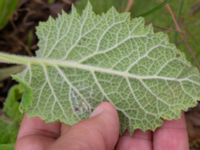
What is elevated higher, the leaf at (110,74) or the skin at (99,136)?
the leaf at (110,74)

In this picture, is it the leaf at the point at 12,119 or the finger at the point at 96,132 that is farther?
the leaf at the point at 12,119

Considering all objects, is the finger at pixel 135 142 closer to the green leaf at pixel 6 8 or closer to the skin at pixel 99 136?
the skin at pixel 99 136

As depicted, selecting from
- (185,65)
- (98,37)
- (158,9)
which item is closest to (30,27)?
(158,9)

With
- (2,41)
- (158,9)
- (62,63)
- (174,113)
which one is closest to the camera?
(174,113)

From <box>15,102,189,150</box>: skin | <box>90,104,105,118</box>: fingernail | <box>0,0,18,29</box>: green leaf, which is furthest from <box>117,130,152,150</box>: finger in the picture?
<box>0,0,18,29</box>: green leaf

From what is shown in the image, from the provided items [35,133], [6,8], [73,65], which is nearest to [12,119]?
[35,133]

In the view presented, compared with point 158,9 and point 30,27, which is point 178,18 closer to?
point 158,9

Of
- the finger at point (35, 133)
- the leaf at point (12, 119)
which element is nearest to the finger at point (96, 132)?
the finger at point (35, 133)

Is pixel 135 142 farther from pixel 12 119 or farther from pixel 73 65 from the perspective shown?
pixel 12 119
